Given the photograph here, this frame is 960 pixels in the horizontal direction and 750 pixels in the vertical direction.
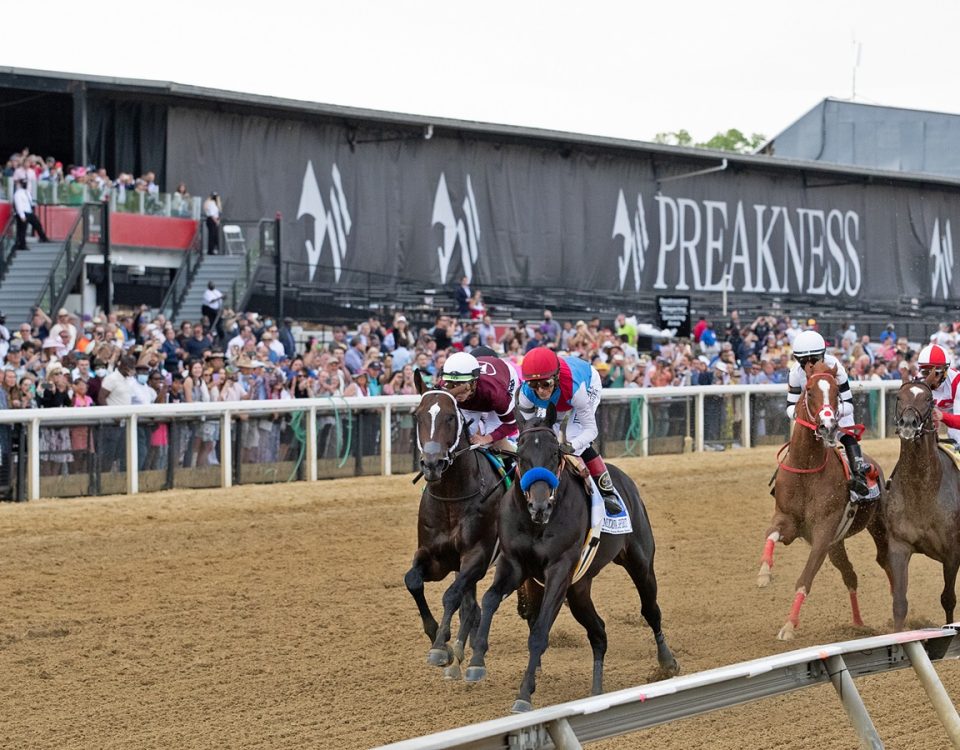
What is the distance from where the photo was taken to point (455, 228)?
92.0ft

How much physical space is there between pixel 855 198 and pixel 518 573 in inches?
1321

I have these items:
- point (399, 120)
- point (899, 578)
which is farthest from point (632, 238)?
point (899, 578)

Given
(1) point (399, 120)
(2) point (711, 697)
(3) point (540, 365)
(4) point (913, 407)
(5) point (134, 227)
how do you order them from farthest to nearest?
1. (1) point (399, 120)
2. (5) point (134, 227)
3. (4) point (913, 407)
4. (3) point (540, 365)
5. (2) point (711, 697)

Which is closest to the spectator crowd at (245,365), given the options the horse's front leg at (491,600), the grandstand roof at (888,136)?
the horse's front leg at (491,600)

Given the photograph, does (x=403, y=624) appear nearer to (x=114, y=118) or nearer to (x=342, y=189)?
(x=114, y=118)

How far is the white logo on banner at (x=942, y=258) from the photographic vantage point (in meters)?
40.4

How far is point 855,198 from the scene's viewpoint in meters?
37.7

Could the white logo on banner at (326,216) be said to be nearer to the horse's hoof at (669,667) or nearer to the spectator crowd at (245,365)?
the spectator crowd at (245,365)

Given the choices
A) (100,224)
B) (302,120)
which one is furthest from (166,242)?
(302,120)

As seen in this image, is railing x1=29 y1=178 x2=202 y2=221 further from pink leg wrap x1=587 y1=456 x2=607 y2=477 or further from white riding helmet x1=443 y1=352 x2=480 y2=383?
pink leg wrap x1=587 y1=456 x2=607 y2=477

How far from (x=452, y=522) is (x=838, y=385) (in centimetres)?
279

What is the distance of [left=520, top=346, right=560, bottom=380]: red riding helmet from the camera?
647 centimetres

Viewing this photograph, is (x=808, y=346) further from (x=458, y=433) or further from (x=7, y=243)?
(x=7, y=243)

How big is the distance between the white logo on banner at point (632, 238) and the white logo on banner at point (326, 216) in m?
7.89
